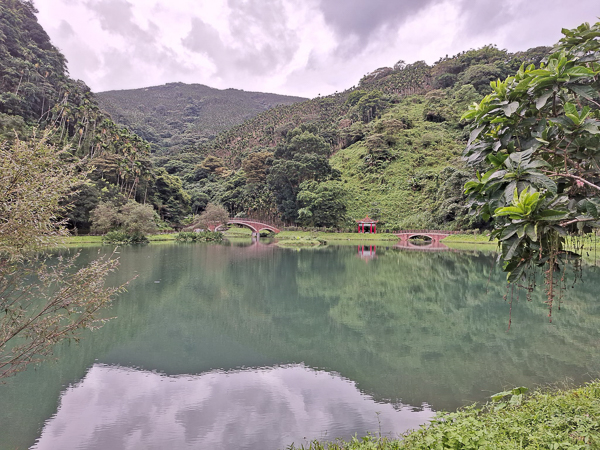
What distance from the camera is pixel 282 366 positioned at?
889 cm

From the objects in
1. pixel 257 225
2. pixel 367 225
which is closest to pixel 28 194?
pixel 367 225

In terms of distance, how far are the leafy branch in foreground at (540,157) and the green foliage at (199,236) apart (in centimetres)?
4874

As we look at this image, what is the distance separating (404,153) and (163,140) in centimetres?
9207

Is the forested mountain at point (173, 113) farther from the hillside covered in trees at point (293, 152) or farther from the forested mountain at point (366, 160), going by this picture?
the forested mountain at point (366, 160)

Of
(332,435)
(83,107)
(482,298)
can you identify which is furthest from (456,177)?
(83,107)

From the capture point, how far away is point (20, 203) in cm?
365

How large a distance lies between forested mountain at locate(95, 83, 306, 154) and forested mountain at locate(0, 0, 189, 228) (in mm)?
50772

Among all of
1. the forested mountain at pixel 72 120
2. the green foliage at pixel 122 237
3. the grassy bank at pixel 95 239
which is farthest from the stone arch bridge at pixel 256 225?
the green foliage at pixel 122 237

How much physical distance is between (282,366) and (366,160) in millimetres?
64985

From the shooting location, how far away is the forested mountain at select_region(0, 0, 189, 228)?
46656 millimetres

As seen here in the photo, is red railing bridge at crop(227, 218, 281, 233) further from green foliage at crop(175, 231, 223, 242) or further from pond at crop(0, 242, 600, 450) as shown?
pond at crop(0, 242, 600, 450)

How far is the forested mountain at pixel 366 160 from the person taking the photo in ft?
183

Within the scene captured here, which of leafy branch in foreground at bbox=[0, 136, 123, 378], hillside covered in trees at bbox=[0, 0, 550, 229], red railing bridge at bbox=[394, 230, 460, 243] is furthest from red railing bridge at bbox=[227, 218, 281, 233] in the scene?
leafy branch in foreground at bbox=[0, 136, 123, 378]

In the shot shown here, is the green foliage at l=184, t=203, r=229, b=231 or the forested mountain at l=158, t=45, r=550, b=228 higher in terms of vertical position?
the forested mountain at l=158, t=45, r=550, b=228
